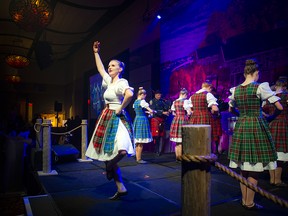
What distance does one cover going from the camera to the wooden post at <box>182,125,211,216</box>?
1.33 meters

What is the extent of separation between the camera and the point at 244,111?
2.70 meters

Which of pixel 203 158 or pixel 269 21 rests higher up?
pixel 269 21

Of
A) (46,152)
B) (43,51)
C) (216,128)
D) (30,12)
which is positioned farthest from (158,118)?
(43,51)

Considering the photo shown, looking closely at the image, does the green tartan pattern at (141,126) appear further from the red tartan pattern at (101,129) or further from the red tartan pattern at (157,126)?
the red tartan pattern at (101,129)

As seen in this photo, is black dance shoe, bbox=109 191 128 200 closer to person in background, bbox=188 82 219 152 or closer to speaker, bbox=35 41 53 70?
person in background, bbox=188 82 219 152

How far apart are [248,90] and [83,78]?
539 inches

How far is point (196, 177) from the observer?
134 cm

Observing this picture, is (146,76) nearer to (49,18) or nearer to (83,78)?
(49,18)

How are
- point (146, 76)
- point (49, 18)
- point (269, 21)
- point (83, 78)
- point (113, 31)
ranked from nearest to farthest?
point (269, 21)
point (49, 18)
point (146, 76)
point (113, 31)
point (83, 78)

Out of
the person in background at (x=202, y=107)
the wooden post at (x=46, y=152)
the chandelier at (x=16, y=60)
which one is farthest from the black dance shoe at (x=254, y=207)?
the chandelier at (x=16, y=60)

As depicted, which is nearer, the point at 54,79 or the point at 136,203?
the point at 136,203

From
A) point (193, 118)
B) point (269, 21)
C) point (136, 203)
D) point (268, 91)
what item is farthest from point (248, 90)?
point (269, 21)

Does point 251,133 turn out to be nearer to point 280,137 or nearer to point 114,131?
point 280,137

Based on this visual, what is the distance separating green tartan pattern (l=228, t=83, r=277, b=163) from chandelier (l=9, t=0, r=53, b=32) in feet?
15.5
